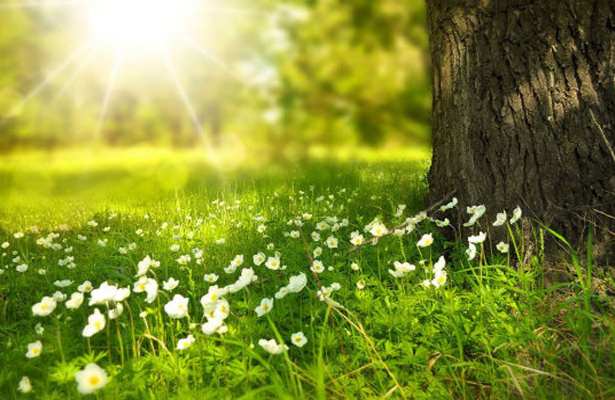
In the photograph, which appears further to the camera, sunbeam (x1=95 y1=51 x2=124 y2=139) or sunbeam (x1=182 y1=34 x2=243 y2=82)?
sunbeam (x1=95 y1=51 x2=124 y2=139)

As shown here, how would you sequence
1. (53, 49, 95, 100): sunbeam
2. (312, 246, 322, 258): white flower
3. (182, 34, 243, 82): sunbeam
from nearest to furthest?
(312, 246, 322, 258): white flower < (182, 34, 243, 82): sunbeam < (53, 49, 95, 100): sunbeam

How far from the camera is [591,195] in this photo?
2186mm

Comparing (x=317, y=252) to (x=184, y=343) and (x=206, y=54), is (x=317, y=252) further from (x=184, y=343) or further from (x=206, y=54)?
(x=206, y=54)

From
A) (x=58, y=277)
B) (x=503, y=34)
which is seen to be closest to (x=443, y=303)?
(x=503, y=34)

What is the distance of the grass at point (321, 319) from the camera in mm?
1499

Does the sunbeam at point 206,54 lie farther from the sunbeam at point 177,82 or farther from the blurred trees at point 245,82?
the sunbeam at point 177,82

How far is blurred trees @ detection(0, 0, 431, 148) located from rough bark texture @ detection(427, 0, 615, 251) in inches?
68.6

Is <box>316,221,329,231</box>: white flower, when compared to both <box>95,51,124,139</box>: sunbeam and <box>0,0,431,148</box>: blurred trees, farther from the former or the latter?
<box>95,51,124,139</box>: sunbeam

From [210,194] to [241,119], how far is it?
4.34ft

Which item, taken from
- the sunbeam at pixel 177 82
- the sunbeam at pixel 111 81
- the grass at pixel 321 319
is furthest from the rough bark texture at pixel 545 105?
the sunbeam at pixel 111 81

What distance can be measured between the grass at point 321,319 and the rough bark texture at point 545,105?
0.24 metres

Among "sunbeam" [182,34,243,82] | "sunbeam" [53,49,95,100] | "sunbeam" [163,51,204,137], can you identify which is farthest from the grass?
"sunbeam" [53,49,95,100]

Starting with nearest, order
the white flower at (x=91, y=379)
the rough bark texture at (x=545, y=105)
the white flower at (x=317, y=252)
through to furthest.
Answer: the white flower at (x=91, y=379), the rough bark texture at (x=545, y=105), the white flower at (x=317, y=252)

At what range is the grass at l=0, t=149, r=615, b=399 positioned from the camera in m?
1.50
